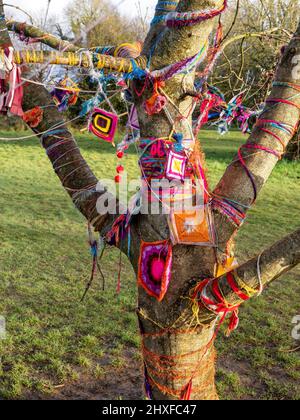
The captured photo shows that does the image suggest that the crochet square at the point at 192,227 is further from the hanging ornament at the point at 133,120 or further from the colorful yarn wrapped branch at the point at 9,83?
the colorful yarn wrapped branch at the point at 9,83

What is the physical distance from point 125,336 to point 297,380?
1.64 m

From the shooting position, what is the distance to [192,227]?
7.85 feet

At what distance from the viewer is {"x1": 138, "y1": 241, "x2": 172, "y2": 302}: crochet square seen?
2432 mm

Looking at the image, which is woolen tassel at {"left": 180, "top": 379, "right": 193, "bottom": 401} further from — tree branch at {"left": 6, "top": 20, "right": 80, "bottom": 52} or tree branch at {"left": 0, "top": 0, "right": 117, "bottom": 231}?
tree branch at {"left": 6, "top": 20, "right": 80, "bottom": 52}

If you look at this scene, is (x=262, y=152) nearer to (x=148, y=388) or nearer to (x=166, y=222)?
(x=166, y=222)

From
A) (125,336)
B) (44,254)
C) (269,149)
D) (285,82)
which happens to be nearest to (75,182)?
(269,149)

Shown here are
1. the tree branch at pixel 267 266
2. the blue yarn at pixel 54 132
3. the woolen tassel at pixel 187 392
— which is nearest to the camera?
the tree branch at pixel 267 266

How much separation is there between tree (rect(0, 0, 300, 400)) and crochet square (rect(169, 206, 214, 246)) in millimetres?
64

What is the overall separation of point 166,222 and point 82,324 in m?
2.68

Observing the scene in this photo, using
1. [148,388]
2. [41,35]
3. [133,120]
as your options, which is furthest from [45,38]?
[148,388]

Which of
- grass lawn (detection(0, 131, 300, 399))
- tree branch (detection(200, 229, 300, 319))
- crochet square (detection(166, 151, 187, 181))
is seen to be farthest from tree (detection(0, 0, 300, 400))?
grass lawn (detection(0, 131, 300, 399))

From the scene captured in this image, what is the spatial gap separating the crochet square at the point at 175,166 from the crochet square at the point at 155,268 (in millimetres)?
365

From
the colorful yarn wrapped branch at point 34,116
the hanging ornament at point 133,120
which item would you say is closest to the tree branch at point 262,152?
the hanging ornament at point 133,120

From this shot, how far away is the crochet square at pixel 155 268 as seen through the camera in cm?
243
